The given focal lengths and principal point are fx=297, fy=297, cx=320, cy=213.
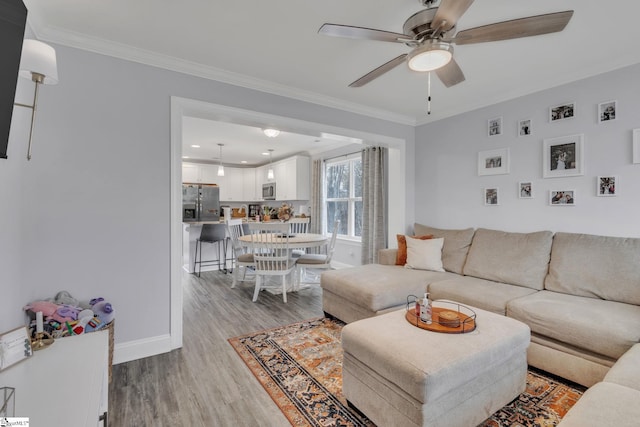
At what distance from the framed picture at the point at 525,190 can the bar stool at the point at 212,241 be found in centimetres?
449

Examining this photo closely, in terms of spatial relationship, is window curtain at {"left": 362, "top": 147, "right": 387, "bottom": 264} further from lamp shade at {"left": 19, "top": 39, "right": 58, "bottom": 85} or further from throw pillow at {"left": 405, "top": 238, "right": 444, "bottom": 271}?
lamp shade at {"left": 19, "top": 39, "right": 58, "bottom": 85}

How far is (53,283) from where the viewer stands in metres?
2.13

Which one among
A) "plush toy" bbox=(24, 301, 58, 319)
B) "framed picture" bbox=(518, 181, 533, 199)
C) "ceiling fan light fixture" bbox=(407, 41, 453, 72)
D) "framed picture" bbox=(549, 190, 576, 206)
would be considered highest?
"ceiling fan light fixture" bbox=(407, 41, 453, 72)

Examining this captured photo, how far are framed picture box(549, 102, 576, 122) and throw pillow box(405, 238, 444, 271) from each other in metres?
1.69

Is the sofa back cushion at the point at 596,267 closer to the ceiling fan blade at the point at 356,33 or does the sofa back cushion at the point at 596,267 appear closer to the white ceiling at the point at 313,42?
the white ceiling at the point at 313,42

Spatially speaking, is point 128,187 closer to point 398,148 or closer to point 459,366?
point 459,366

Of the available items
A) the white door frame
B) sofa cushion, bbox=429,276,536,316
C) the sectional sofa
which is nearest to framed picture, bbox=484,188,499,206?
the sectional sofa

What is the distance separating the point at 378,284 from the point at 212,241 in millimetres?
3425

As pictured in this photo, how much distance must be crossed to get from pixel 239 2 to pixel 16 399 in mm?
2186

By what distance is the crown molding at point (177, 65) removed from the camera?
7.03ft

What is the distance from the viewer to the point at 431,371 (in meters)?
1.38

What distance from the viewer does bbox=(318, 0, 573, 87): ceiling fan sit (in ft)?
4.81

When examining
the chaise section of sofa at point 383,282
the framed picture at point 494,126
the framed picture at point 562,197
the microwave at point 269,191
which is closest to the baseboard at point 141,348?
the chaise section of sofa at point 383,282

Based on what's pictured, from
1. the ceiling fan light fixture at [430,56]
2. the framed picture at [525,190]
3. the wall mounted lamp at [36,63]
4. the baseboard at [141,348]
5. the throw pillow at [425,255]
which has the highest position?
the ceiling fan light fixture at [430,56]
